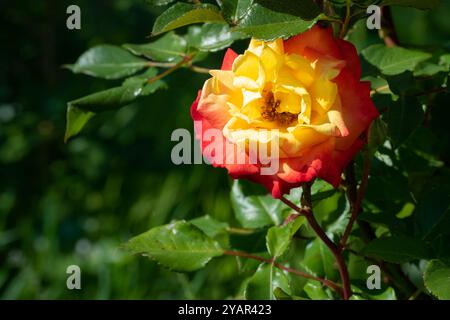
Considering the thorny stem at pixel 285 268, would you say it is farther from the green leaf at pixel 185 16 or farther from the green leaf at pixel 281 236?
the green leaf at pixel 185 16

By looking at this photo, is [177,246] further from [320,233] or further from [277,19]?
[277,19]

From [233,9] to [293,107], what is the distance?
10cm

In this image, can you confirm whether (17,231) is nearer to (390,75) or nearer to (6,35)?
(6,35)

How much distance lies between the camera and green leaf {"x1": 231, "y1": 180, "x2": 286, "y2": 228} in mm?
872

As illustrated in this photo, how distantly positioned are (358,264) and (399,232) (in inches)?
5.0

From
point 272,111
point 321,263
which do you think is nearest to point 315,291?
point 321,263

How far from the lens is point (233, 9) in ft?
2.18

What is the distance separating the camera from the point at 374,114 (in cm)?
63

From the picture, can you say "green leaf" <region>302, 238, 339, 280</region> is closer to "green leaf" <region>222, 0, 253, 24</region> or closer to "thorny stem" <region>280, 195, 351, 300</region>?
"thorny stem" <region>280, 195, 351, 300</region>

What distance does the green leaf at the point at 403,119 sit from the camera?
2.24ft

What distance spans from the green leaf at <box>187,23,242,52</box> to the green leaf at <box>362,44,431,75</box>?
5.7 inches

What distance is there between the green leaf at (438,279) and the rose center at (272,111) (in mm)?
175

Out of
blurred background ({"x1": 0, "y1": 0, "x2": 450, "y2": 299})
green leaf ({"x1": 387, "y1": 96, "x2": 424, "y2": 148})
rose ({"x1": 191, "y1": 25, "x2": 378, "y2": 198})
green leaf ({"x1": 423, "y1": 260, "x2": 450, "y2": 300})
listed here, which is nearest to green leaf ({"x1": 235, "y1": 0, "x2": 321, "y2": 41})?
rose ({"x1": 191, "y1": 25, "x2": 378, "y2": 198})

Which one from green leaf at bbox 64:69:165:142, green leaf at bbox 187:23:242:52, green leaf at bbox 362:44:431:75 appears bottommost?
green leaf at bbox 64:69:165:142
